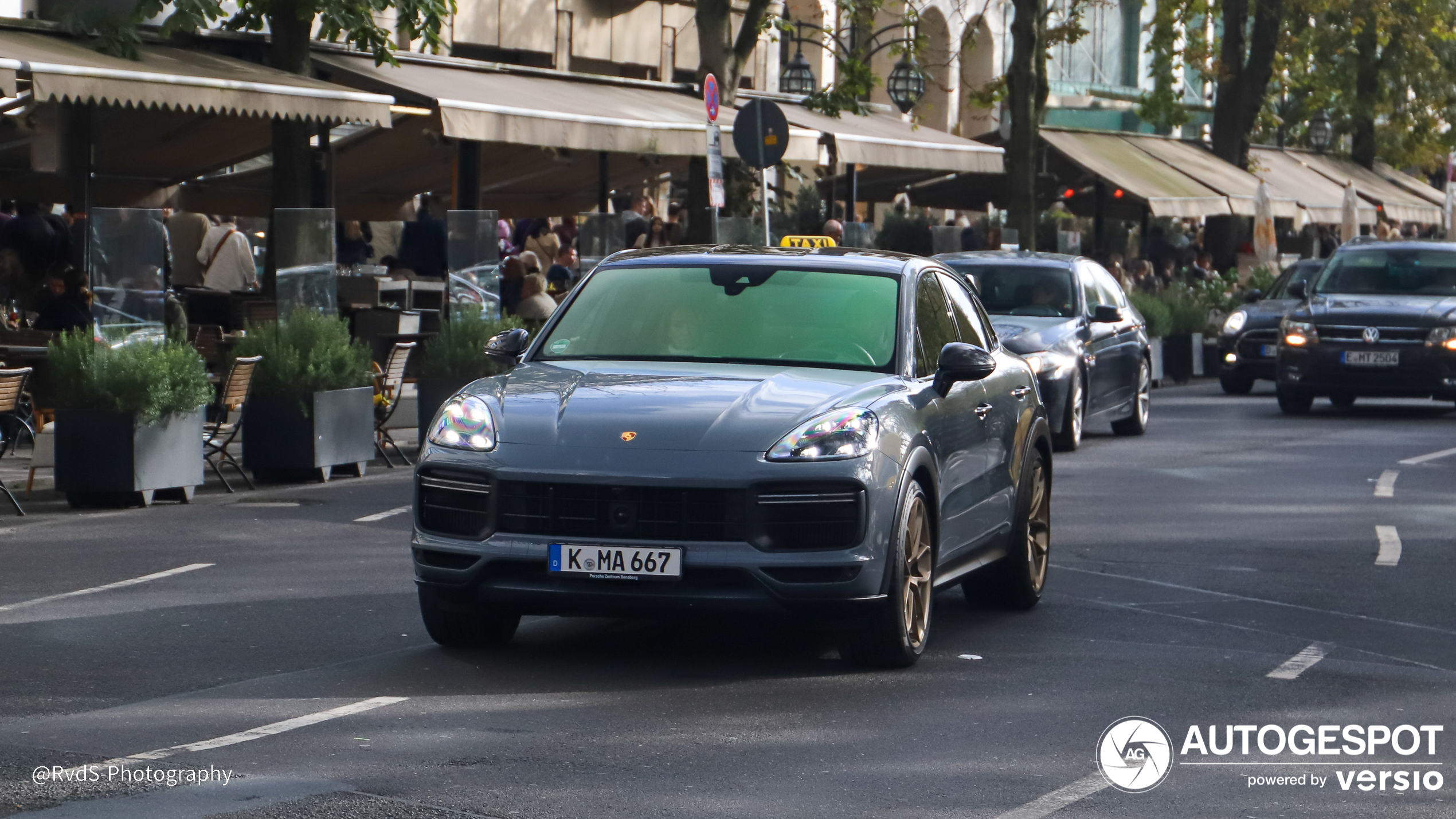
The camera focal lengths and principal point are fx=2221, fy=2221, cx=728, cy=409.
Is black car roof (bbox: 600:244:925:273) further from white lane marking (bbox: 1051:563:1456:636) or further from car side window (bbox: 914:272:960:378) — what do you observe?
white lane marking (bbox: 1051:563:1456:636)

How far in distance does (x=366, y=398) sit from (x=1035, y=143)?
16807 mm

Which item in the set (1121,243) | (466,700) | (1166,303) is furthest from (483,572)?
(1121,243)

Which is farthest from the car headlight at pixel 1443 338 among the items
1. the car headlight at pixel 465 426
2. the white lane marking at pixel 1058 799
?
the white lane marking at pixel 1058 799

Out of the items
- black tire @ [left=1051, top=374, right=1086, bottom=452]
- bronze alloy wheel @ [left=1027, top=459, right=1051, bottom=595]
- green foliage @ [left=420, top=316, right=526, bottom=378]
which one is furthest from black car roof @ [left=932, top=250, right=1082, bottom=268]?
bronze alloy wheel @ [left=1027, top=459, right=1051, bottom=595]

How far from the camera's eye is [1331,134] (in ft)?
181

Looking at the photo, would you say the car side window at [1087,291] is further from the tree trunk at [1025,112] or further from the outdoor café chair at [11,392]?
the tree trunk at [1025,112]

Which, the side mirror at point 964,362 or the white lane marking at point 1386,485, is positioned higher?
the side mirror at point 964,362

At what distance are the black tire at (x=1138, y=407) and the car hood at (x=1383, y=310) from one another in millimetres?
2958

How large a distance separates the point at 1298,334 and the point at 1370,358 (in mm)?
778

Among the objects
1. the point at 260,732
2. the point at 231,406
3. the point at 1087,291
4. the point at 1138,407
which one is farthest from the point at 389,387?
the point at 260,732

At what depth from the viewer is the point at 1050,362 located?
17922 millimetres

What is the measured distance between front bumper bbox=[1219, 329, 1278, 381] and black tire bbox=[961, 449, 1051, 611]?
1682 cm

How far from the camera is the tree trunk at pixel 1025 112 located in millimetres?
29797

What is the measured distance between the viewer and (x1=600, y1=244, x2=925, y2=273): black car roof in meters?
9.07
